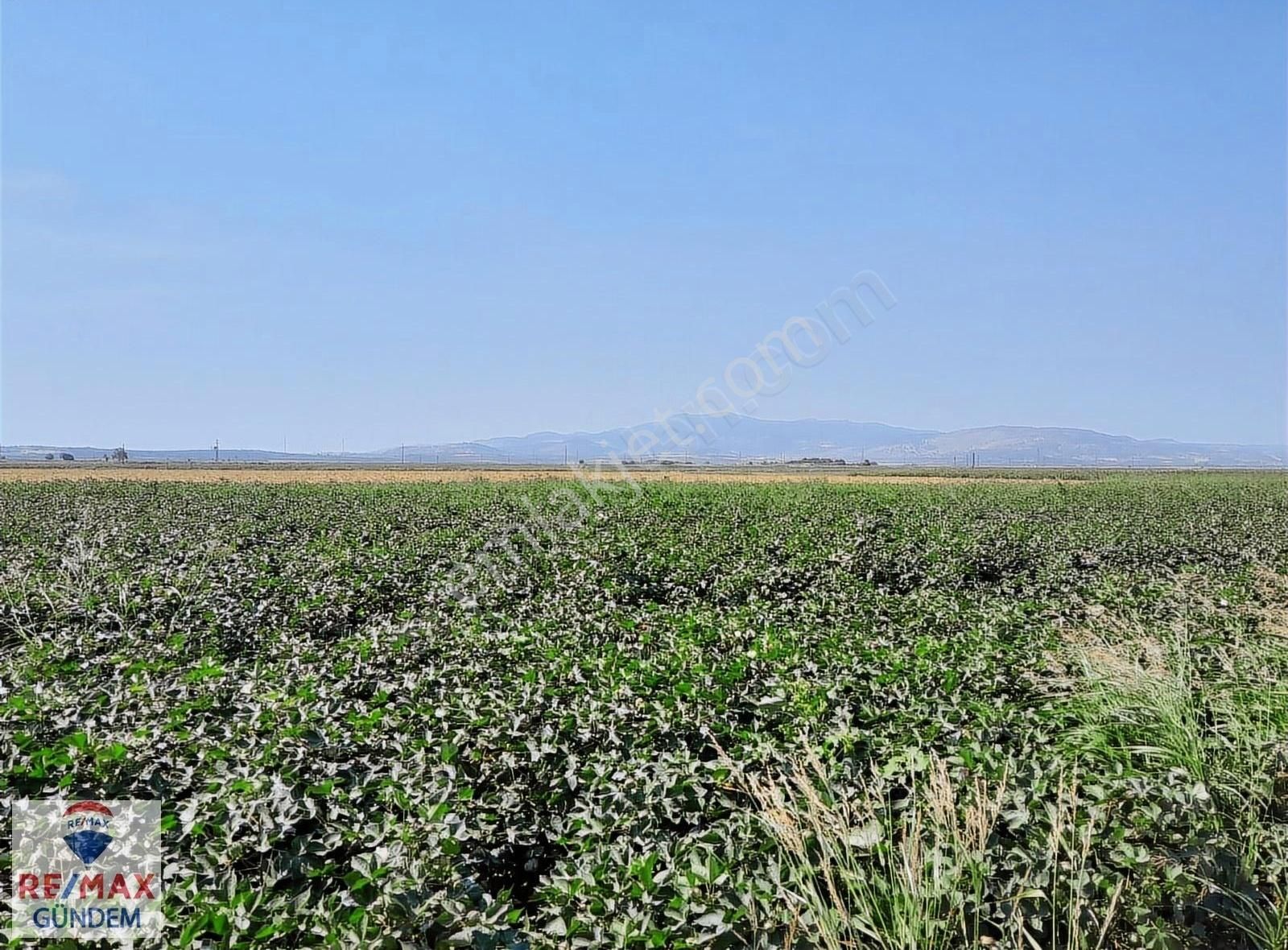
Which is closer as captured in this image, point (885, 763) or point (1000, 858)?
point (1000, 858)

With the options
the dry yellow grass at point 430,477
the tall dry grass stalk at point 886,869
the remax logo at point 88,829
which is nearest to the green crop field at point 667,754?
the tall dry grass stalk at point 886,869

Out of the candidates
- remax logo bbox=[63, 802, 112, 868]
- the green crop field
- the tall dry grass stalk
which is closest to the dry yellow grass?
the green crop field

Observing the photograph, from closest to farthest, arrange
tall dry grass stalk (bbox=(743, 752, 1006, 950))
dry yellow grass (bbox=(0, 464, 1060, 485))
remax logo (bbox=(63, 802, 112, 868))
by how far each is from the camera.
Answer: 1. tall dry grass stalk (bbox=(743, 752, 1006, 950))
2. remax logo (bbox=(63, 802, 112, 868))
3. dry yellow grass (bbox=(0, 464, 1060, 485))

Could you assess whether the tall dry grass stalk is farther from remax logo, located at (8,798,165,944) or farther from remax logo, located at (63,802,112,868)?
remax logo, located at (63,802,112,868)

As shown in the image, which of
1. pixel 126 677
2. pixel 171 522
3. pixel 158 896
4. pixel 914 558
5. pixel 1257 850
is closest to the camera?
pixel 158 896

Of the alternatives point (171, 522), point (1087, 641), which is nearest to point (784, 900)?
point (1087, 641)

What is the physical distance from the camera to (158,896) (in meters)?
2.87

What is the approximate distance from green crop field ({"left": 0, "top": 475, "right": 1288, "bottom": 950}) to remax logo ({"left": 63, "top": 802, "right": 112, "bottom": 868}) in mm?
210

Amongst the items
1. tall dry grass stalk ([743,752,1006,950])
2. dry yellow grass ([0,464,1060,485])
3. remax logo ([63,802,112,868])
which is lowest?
tall dry grass stalk ([743,752,1006,950])

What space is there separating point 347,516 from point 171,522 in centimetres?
323

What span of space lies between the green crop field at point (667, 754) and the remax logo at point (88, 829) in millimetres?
210

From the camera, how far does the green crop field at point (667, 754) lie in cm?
298

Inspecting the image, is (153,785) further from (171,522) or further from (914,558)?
(171,522)

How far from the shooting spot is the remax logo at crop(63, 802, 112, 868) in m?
3.05
